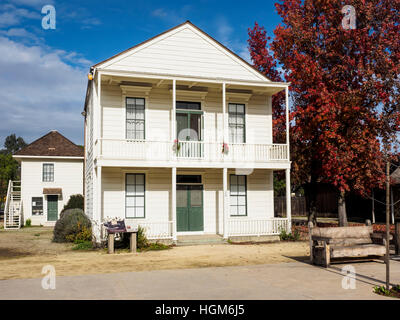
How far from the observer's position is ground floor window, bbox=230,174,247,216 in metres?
18.1

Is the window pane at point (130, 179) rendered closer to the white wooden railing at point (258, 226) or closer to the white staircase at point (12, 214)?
the white wooden railing at point (258, 226)

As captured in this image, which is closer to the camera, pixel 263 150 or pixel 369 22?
pixel 263 150

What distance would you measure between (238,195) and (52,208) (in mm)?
18225

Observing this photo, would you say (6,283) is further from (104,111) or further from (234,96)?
(234,96)

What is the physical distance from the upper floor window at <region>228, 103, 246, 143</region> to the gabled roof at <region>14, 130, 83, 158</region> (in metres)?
17.4

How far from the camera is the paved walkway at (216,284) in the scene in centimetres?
720

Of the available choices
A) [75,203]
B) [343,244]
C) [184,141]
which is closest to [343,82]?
[184,141]

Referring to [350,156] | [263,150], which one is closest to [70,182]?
[263,150]

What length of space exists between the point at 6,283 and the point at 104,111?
9347 millimetres

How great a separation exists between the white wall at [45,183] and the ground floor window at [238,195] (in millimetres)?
17417

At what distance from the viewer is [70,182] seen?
31.9 metres

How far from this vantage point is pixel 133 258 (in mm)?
12250

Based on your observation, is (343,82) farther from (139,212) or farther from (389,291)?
(389,291)

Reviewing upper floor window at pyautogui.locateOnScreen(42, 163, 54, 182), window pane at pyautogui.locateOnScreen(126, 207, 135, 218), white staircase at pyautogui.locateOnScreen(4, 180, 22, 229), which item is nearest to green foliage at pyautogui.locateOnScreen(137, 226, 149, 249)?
window pane at pyautogui.locateOnScreen(126, 207, 135, 218)
